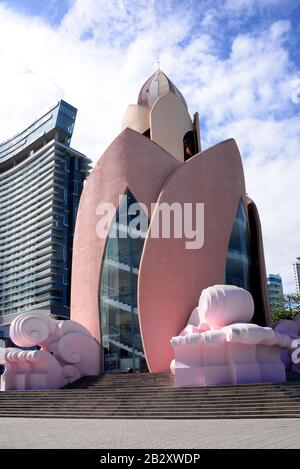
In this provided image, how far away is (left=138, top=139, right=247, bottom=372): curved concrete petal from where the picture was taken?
62.7 ft

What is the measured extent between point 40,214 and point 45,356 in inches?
2486

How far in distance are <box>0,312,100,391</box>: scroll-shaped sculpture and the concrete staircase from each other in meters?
1.45

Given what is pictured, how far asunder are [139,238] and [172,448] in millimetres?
15089

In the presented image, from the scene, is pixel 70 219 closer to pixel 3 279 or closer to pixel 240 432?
pixel 3 279

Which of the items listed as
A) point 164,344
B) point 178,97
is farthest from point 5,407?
point 178,97

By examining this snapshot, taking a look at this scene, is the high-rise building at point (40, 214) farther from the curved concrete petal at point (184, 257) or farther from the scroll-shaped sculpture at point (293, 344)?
the scroll-shaped sculpture at point (293, 344)

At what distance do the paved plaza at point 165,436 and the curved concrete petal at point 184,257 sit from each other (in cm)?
876

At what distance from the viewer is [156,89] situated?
2867cm

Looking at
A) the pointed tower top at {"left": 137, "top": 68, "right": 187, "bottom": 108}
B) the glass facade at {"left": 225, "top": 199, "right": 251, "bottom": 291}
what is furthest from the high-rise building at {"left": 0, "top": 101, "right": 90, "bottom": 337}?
the glass facade at {"left": 225, "top": 199, "right": 251, "bottom": 291}

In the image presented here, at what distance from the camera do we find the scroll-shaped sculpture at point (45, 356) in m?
18.6

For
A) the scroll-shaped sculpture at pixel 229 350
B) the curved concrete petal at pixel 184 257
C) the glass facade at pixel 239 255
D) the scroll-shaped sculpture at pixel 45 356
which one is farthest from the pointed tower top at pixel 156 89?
the scroll-shaped sculpture at pixel 229 350

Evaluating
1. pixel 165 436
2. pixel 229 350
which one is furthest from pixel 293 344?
pixel 165 436

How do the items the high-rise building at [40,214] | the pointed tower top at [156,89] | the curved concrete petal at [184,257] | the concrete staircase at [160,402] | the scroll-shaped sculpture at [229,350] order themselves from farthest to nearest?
the high-rise building at [40,214], the pointed tower top at [156,89], the curved concrete petal at [184,257], the scroll-shaped sculpture at [229,350], the concrete staircase at [160,402]

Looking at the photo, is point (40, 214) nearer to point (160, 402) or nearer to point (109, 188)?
point (109, 188)
